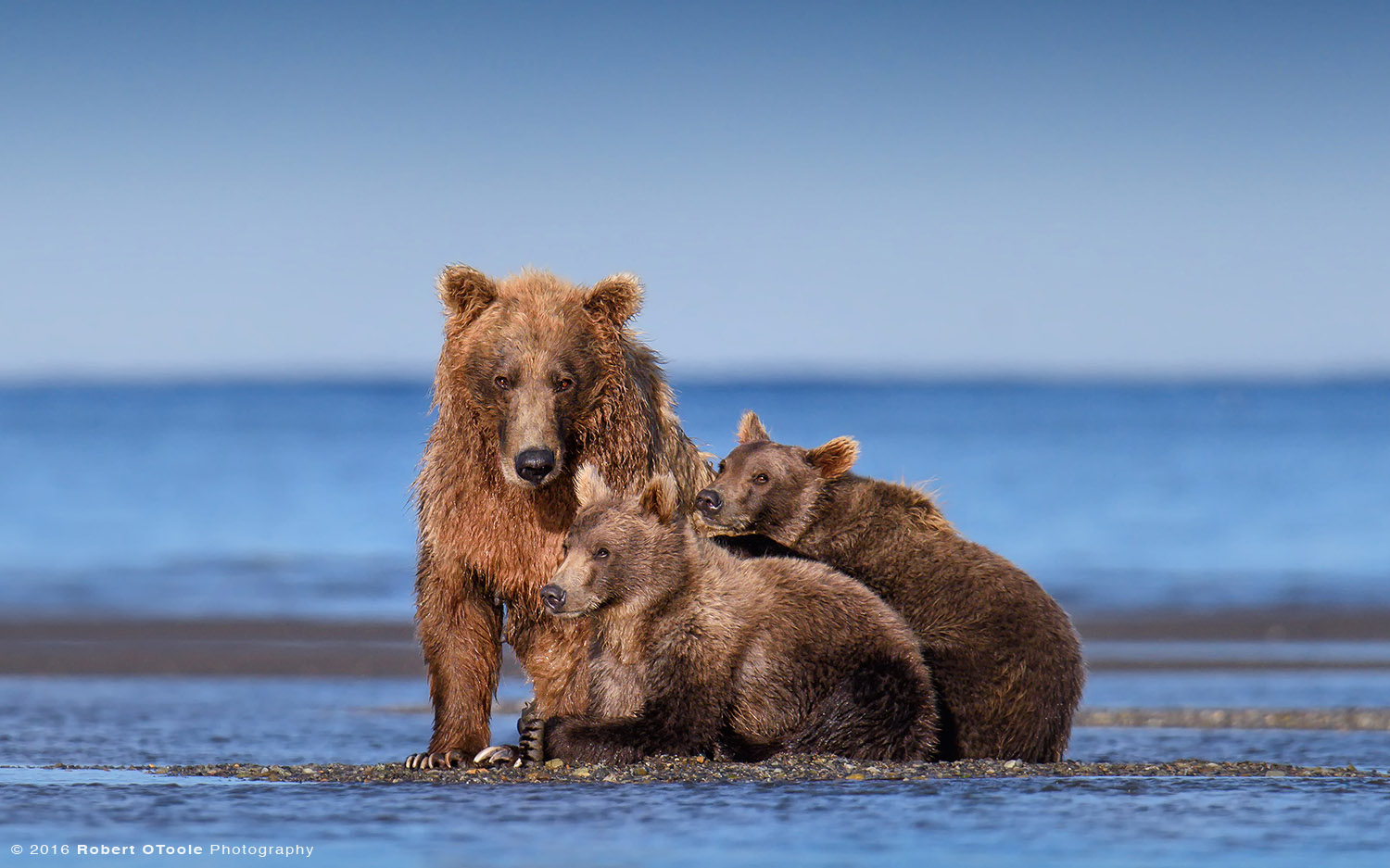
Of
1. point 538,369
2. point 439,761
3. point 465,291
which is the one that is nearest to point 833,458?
point 538,369

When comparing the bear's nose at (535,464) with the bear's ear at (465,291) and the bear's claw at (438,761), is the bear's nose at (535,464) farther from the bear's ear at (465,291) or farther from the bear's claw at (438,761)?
the bear's claw at (438,761)

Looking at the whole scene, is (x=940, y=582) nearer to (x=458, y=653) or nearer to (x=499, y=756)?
(x=499, y=756)

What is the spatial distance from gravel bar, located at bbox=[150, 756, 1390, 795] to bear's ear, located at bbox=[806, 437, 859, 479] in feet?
5.06

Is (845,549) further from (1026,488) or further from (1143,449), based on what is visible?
(1143,449)

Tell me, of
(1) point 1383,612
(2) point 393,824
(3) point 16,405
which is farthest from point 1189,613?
(3) point 16,405

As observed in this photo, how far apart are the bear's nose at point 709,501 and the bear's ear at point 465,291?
1225mm

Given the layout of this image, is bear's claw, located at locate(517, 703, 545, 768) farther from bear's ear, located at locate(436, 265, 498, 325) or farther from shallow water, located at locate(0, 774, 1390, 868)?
bear's ear, located at locate(436, 265, 498, 325)

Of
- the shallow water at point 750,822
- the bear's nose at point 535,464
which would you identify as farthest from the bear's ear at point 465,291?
the shallow water at point 750,822

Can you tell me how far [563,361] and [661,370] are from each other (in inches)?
37.5

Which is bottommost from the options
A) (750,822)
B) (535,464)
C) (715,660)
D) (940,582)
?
(750,822)

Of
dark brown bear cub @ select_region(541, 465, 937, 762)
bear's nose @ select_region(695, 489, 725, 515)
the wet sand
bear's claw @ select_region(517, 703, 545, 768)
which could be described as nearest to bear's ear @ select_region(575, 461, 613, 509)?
dark brown bear cub @ select_region(541, 465, 937, 762)

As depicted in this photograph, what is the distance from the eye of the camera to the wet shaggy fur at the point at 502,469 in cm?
729

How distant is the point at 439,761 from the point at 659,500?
1.49 meters

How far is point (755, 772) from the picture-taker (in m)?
6.39
